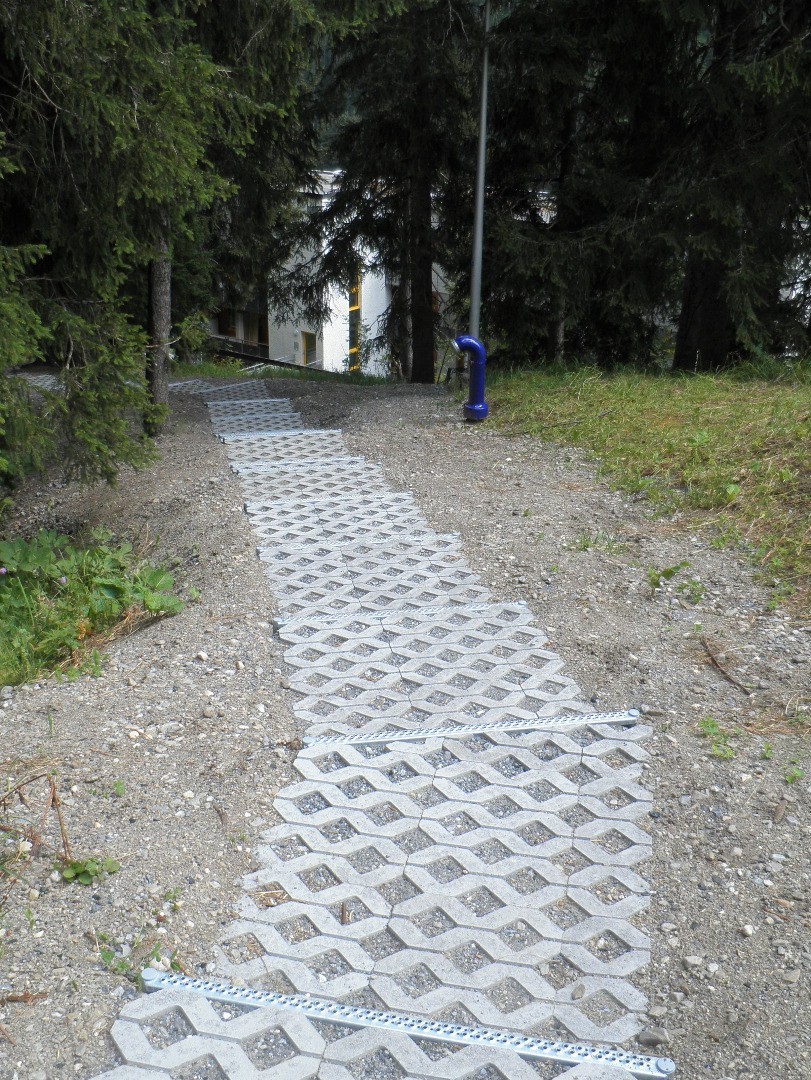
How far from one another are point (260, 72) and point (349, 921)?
6.50m

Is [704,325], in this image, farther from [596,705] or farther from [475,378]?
[596,705]

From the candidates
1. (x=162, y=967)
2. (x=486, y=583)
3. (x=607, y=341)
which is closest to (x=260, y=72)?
(x=486, y=583)

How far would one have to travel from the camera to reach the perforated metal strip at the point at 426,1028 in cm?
261

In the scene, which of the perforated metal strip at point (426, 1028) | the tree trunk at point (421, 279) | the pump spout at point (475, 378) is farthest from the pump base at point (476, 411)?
the perforated metal strip at point (426, 1028)

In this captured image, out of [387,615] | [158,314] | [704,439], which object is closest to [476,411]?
[704,439]

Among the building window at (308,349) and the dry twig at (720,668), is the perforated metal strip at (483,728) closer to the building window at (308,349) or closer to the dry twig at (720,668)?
the dry twig at (720,668)

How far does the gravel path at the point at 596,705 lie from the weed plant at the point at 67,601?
238 millimetres

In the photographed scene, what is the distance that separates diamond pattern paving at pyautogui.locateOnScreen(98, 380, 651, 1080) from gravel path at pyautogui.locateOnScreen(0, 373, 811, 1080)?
0.35ft

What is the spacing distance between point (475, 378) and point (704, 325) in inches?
176

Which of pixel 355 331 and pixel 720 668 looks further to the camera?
pixel 355 331

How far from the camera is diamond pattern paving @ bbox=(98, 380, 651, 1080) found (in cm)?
268

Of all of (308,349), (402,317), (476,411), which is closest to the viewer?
(476,411)

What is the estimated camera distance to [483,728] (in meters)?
4.11

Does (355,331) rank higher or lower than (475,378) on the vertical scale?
higher
